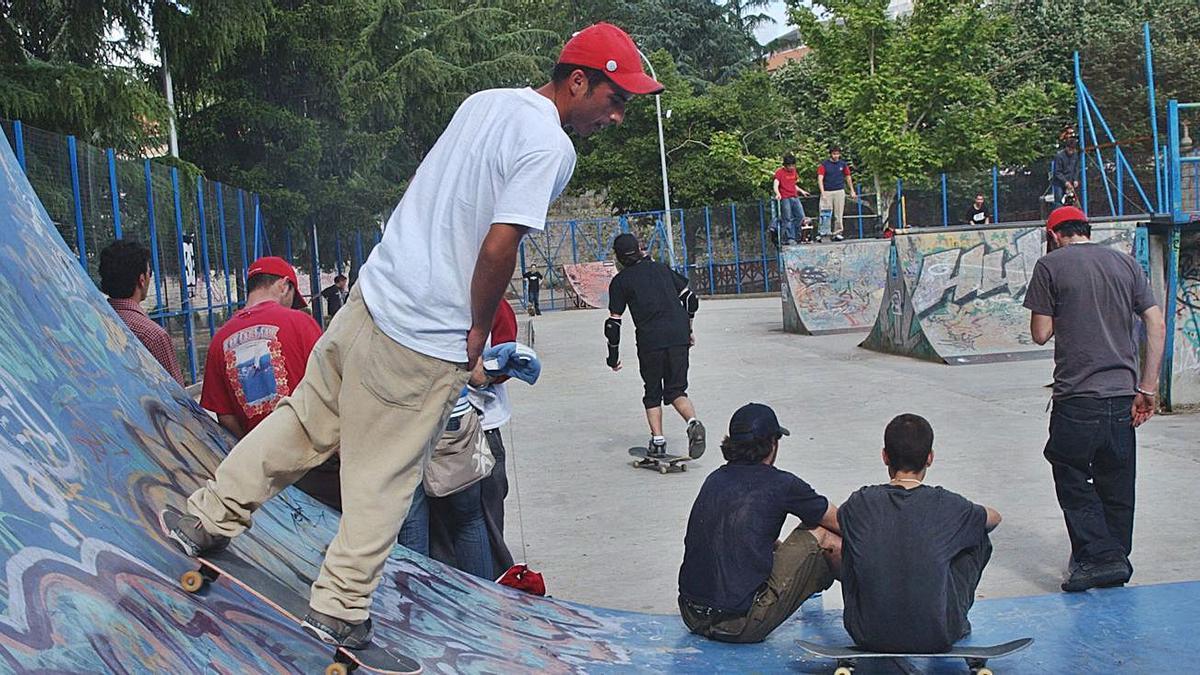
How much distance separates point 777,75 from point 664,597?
46429 mm

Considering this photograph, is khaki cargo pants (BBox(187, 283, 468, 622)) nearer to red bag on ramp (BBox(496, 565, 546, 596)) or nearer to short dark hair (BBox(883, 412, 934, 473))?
short dark hair (BBox(883, 412, 934, 473))

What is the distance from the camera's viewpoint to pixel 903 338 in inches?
629

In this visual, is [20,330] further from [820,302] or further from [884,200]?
[884,200]

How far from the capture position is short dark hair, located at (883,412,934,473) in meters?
4.12

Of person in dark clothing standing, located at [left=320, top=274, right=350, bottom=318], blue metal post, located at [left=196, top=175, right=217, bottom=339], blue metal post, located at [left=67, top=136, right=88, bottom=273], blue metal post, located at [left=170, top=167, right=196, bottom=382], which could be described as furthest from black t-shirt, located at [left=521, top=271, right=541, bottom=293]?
blue metal post, located at [left=67, top=136, right=88, bottom=273]

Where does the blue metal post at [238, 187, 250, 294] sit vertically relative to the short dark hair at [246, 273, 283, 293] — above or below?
above

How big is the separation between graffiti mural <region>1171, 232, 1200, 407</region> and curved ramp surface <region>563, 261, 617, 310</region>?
26092mm

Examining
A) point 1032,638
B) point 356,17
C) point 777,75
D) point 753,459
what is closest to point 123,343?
point 753,459

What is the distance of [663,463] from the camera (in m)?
8.83

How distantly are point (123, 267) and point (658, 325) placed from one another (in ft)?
14.9

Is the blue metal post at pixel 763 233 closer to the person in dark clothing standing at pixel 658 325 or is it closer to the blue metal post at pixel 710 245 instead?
the blue metal post at pixel 710 245

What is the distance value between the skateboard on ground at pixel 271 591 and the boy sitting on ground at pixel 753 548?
5.00 feet

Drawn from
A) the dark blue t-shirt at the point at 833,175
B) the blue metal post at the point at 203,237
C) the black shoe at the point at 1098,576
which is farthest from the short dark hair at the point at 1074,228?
the dark blue t-shirt at the point at 833,175

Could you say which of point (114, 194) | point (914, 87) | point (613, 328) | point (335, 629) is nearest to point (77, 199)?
point (114, 194)
